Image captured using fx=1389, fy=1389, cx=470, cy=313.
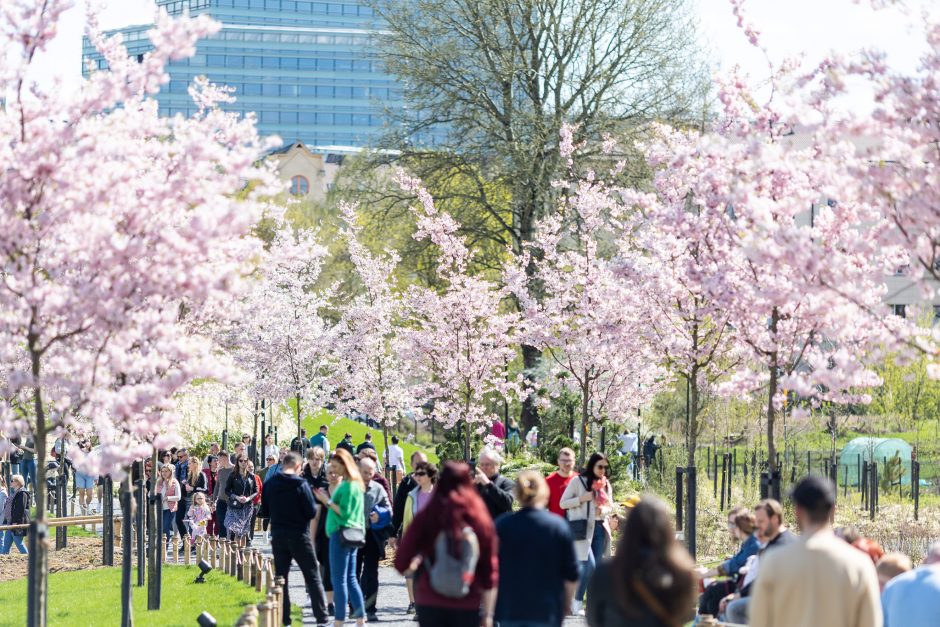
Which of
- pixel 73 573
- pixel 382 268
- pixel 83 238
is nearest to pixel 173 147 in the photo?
pixel 83 238

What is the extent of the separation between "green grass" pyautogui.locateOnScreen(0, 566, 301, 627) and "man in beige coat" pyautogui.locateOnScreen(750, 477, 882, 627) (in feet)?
26.9

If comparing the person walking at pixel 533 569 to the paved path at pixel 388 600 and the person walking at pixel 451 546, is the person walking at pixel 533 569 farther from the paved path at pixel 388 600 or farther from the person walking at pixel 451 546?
the paved path at pixel 388 600

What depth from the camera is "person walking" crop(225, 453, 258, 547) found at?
69.3ft

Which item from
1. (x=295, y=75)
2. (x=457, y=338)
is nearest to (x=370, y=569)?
(x=457, y=338)

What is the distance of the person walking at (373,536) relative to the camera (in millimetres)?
14445

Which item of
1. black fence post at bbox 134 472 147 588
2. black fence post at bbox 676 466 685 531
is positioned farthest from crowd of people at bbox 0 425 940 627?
black fence post at bbox 134 472 147 588

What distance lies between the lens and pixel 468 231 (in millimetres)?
36000

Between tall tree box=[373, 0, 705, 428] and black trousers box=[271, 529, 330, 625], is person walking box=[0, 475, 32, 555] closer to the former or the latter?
black trousers box=[271, 529, 330, 625]

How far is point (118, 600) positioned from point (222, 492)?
4.71 m

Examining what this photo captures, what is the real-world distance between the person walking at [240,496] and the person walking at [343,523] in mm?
8411

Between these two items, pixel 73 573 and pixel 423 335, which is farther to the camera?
pixel 423 335

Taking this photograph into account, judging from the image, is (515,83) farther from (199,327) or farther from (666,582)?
(666,582)

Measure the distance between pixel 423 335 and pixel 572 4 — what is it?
42.2 ft

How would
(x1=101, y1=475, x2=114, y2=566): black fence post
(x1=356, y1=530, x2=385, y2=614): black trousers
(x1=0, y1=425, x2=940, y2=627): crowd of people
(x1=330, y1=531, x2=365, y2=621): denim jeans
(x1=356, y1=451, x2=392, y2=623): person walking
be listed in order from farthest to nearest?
(x1=101, y1=475, x2=114, y2=566): black fence post
(x1=356, y1=530, x2=385, y2=614): black trousers
(x1=356, y1=451, x2=392, y2=623): person walking
(x1=330, y1=531, x2=365, y2=621): denim jeans
(x1=0, y1=425, x2=940, y2=627): crowd of people
